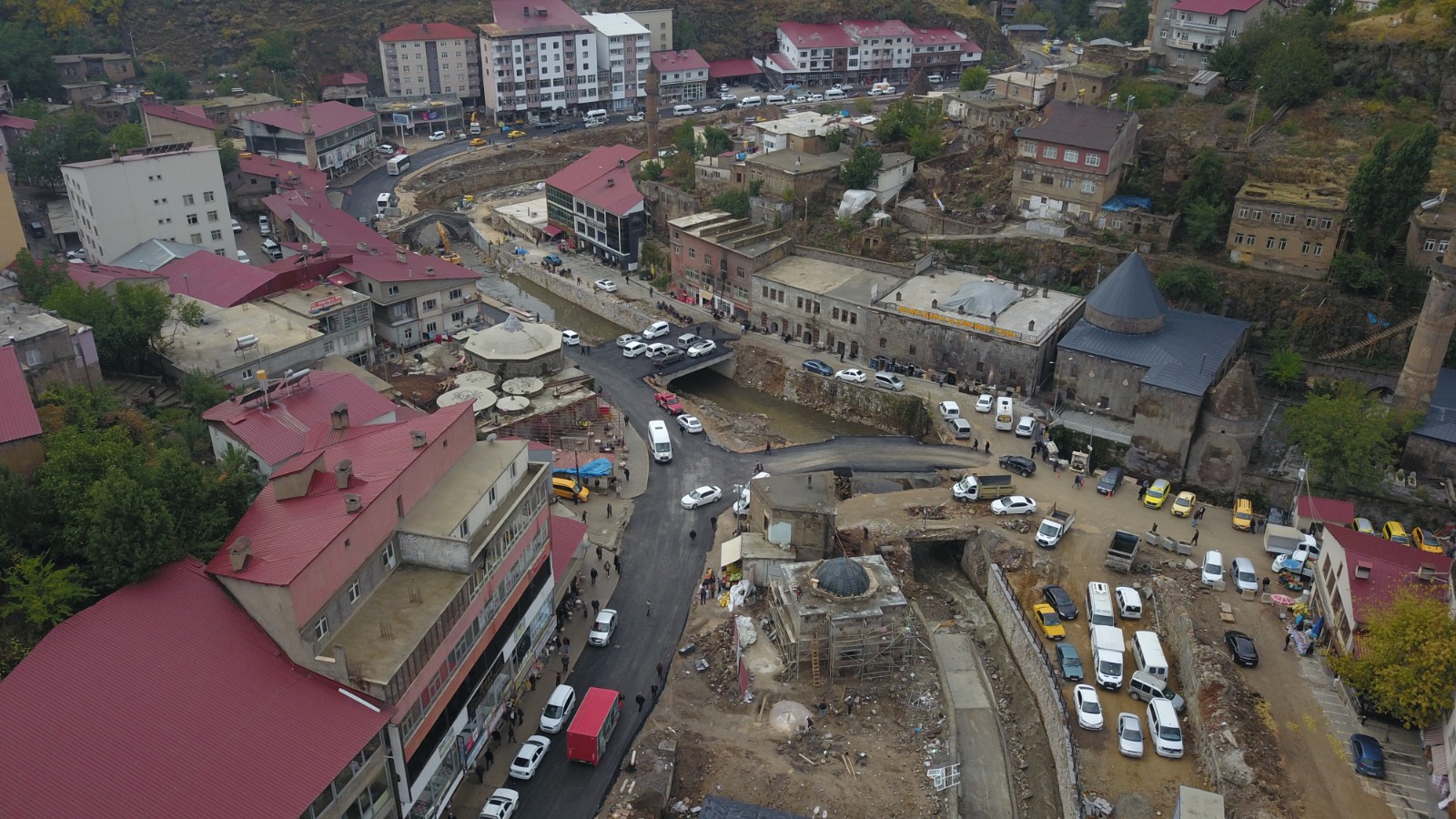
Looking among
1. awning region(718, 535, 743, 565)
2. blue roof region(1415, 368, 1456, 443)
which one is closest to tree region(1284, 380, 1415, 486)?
blue roof region(1415, 368, 1456, 443)

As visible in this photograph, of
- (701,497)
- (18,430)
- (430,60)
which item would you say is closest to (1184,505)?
(701,497)

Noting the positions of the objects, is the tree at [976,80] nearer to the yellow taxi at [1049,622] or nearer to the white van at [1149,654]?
the yellow taxi at [1049,622]

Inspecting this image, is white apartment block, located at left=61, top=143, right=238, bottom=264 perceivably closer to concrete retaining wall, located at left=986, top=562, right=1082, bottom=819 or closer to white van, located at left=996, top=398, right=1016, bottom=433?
white van, located at left=996, top=398, right=1016, bottom=433

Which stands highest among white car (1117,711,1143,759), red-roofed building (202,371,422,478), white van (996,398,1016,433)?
red-roofed building (202,371,422,478)

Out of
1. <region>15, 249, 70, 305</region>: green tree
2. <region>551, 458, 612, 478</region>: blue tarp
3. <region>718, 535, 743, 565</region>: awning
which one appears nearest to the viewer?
<region>718, 535, 743, 565</region>: awning

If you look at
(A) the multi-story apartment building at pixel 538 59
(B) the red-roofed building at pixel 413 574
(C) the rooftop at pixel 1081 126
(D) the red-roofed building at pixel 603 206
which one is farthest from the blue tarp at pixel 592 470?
(A) the multi-story apartment building at pixel 538 59

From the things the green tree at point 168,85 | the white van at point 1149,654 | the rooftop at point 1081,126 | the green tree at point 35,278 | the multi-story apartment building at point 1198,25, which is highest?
the multi-story apartment building at point 1198,25

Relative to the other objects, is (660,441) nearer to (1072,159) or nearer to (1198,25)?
(1072,159)
